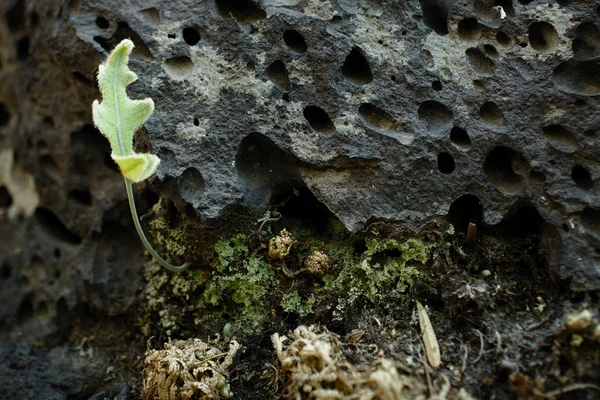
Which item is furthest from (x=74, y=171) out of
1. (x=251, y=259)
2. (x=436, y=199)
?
(x=436, y=199)

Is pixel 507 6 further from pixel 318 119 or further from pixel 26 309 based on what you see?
pixel 26 309

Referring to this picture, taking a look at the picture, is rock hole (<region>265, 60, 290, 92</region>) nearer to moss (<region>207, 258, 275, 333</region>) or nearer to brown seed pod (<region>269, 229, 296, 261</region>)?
brown seed pod (<region>269, 229, 296, 261</region>)

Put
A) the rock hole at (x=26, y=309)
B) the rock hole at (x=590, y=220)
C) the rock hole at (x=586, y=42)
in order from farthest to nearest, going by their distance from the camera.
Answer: the rock hole at (x=26, y=309), the rock hole at (x=586, y=42), the rock hole at (x=590, y=220)

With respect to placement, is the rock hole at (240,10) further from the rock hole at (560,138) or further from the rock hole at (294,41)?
the rock hole at (560,138)

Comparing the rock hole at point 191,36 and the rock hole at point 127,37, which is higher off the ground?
the rock hole at point 191,36

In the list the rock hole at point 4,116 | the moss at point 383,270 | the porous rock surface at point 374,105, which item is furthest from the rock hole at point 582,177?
the rock hole at point 4,116

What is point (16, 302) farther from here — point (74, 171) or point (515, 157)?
point (515, 157)

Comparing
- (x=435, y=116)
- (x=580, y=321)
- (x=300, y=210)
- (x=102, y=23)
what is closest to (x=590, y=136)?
(x=435, y=116)
